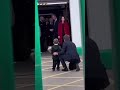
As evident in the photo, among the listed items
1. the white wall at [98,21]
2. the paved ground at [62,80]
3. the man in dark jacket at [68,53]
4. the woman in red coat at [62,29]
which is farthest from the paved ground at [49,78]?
the woman in red coat at [62,29]

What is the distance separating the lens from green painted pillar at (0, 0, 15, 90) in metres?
1.51

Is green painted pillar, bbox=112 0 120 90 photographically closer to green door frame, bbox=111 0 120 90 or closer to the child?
green door frame, bbox=111 0 120 90

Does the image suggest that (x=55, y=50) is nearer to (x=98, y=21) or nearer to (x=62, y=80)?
(x=62, y=80)

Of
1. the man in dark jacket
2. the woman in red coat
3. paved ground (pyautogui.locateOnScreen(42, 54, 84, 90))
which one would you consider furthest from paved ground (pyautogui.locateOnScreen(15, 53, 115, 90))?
the woman in red coat

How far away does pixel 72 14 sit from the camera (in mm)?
9664

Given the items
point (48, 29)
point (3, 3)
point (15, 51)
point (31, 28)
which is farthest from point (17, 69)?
point (48, 29)

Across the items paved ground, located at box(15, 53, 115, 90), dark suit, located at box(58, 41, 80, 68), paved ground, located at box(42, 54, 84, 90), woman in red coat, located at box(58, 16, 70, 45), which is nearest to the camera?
paved ground, located at box(15, 53, 115, 90)

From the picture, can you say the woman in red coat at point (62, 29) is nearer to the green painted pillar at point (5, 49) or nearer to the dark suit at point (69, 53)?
the dark suit at point (69, 53)

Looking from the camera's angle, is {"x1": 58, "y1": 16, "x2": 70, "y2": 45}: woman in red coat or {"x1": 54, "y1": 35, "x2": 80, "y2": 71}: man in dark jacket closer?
{"x1": 54, "y1": 35, "x2": 80, "y2": 71}: man in dark jacket

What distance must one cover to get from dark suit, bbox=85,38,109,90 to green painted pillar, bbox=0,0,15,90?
0.37 m

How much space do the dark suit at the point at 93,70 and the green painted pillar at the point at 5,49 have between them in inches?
14.6

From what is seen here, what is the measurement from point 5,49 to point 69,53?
571 centimetres

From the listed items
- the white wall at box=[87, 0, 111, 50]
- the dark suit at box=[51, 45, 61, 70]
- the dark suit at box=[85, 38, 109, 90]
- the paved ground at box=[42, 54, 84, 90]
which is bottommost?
the paved ground at box=[42, 54, 84, 90]

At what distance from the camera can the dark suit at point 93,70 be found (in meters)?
1.64
